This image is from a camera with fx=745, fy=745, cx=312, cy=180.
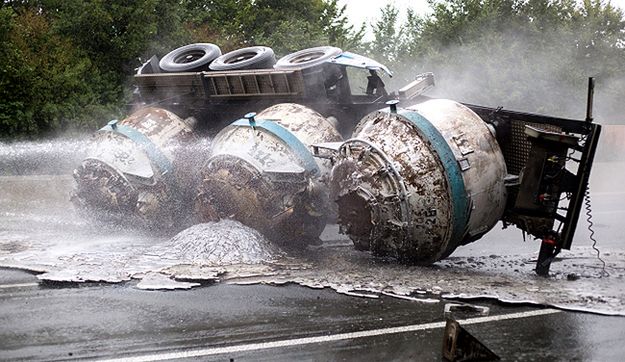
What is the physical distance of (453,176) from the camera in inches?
290

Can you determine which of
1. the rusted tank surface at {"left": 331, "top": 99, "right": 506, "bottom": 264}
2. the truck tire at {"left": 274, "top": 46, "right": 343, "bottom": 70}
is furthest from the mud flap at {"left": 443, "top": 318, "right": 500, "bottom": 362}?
the truck tire at {"left": 274, "top": 46, "right": 343, "bottom": 70}

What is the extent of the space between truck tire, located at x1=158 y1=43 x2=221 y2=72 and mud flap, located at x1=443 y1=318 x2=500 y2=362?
696cm

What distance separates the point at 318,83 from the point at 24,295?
15.4ft

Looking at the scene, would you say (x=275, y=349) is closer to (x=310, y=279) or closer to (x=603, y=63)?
(x=310, y=279)

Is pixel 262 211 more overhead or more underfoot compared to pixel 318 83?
more underfoot

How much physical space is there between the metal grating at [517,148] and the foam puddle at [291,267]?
1.14 metres

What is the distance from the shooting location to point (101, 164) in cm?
942

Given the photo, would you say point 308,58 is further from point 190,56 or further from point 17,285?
point 17,285

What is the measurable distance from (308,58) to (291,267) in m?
3.72

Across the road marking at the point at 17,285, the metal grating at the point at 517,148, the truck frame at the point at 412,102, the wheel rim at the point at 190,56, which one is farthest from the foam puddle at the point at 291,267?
the wheel rim at the point at 190,56

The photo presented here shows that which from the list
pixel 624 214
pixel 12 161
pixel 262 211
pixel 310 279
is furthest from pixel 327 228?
pixel 12 161

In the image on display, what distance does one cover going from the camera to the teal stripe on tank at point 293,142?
8.52 m

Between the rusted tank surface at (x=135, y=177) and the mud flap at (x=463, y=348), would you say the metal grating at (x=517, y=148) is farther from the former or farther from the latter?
the rusted tank surface at (x=135, y=177)

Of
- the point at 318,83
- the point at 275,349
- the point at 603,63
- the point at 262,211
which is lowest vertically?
the point at 275,349
